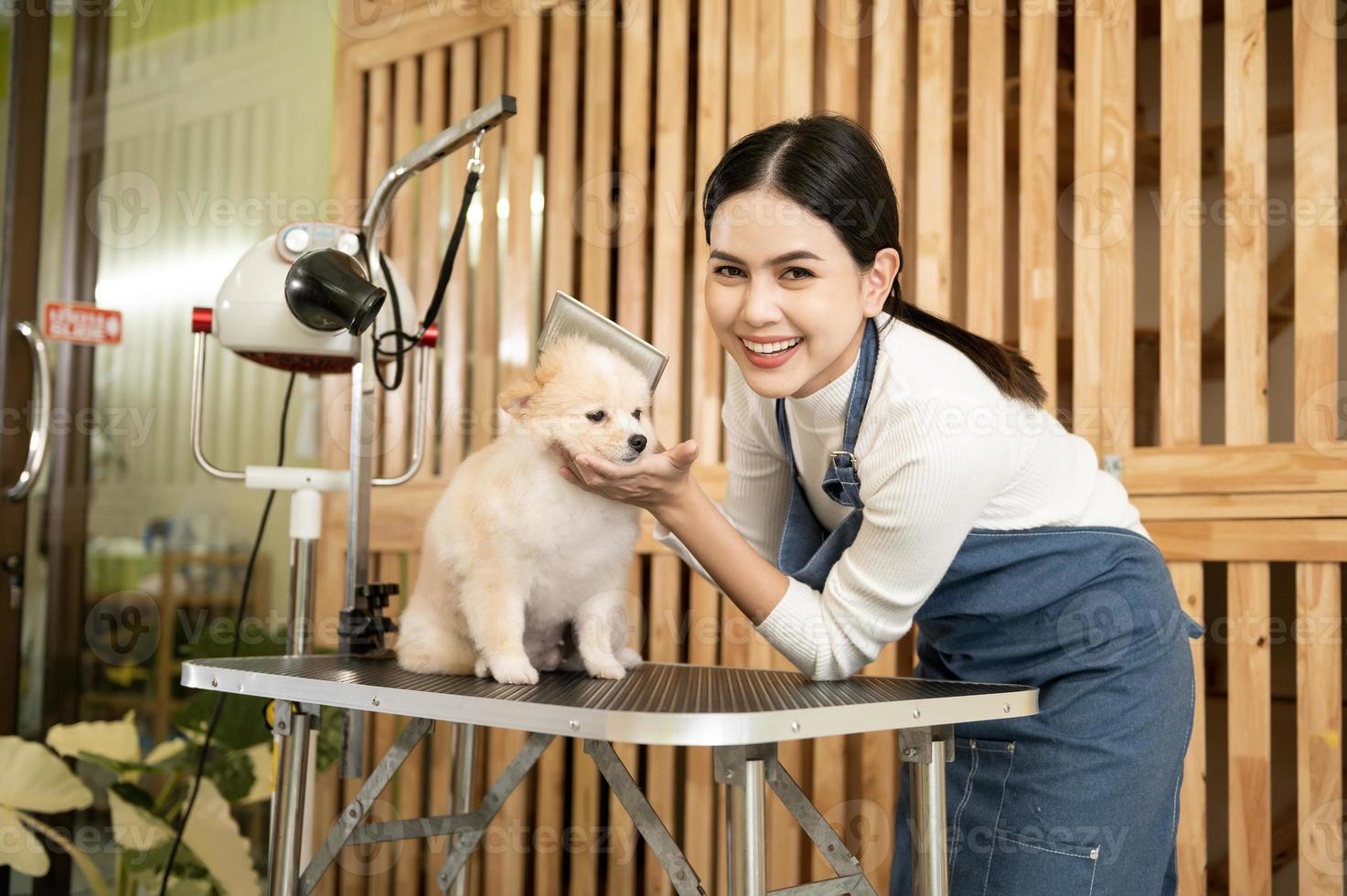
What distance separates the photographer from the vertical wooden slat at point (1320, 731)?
173 centimetres

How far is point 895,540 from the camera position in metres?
1.19

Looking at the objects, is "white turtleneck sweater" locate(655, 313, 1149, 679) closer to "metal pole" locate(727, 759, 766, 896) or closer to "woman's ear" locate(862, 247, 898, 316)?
"woman's ear" locate(862, 247, 898, 316)

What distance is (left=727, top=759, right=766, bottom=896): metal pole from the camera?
3.30 ft

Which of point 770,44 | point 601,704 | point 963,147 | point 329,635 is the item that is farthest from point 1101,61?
point 329,635

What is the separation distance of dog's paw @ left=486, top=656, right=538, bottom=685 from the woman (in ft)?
0.72

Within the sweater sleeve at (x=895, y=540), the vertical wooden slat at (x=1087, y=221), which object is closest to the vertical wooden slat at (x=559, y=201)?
the vertical wooden slat at (x=1087, y=221)

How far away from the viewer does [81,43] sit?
3035 millimetres

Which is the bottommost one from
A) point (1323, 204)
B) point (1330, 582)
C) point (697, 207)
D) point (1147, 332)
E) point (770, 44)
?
point (1330, 582)

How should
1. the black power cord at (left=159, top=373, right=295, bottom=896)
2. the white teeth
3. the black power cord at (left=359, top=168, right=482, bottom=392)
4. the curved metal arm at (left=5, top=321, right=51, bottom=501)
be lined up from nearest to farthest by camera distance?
1. the white teeth
2. the black power cord at (left=359, top=168, right=482, bottom=392)
3. the black power cord at (left=159, top=373, right=295, bottom=896)
4. the curved metal arm at (left=5, top=321, right=51, bottom=501)

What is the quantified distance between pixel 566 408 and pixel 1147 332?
1.33 meters

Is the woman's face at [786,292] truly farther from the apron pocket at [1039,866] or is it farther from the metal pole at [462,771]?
the metal pole at [462,771]

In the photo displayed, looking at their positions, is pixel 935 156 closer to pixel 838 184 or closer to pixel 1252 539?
pixel 1252 539

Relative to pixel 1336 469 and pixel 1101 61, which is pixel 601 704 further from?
pixel 1101 61

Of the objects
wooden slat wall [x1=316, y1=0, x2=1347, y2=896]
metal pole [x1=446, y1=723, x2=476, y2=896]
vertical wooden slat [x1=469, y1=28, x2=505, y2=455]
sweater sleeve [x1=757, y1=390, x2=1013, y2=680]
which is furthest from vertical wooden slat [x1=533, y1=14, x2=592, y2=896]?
sweater sleeve [x1=757, y1=390, x2=1013, y2=680]
